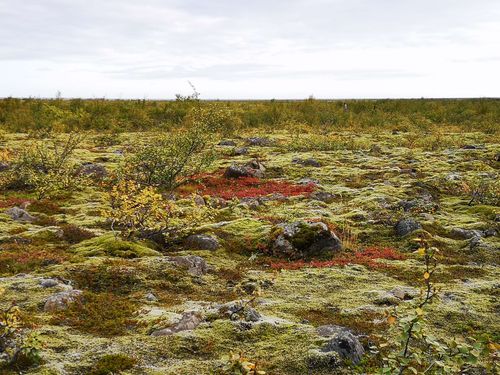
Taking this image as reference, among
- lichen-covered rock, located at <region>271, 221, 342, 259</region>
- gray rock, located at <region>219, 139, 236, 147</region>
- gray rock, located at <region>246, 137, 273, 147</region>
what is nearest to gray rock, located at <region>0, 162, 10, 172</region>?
lichen-covered rock, located at <region>271, 221, 342, 259</region>

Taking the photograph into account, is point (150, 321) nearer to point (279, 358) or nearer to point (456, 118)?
point (279, 358)

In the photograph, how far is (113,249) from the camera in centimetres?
1148

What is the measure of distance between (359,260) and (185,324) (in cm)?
549

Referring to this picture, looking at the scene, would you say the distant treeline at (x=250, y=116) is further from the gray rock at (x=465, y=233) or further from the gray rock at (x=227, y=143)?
the gray rock at (x=465, y=233)

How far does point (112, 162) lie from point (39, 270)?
16973 millimetres

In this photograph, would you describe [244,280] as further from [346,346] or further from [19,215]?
[19,215]

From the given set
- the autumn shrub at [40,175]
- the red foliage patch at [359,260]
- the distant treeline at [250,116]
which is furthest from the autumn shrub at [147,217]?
the distant treeline at [250,116]

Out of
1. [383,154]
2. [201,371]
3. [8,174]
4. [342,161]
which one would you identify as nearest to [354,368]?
[201,371]

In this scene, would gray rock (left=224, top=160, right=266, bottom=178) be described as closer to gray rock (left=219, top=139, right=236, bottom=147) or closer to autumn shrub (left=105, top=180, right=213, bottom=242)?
autumn shrub (left=105, top=180, right=213, bottom=242)

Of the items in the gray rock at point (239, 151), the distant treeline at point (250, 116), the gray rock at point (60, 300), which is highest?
the distant treeline at point (250, 116)

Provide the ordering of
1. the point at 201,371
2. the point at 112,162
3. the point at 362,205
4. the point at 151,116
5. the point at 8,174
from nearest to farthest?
the point at 201,371
the point at 362,205
the point at 8,174
the point at 112,162
the point at 151,116

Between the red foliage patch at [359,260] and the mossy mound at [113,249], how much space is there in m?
3.22

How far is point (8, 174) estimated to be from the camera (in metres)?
20.3

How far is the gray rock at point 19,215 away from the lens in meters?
14.7
